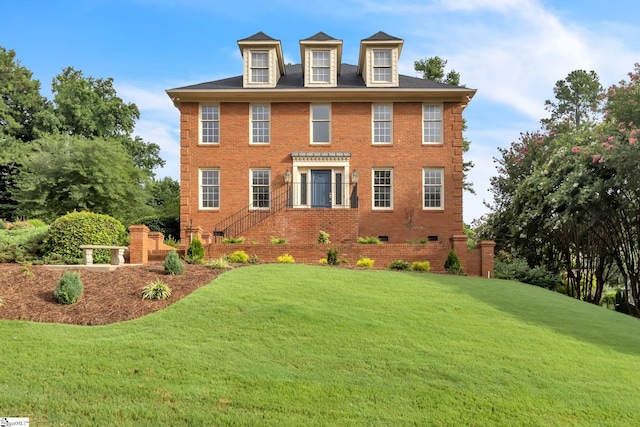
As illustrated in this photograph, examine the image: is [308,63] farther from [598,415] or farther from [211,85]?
[598,415]

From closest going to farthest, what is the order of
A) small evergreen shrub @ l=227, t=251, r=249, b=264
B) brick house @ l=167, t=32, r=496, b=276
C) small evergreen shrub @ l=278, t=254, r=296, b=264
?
small evergreen shrub @ l=227, t=251, r=249, b=264 → small evergreen shrub @ l=278, t=254, r=296, b=264 → brick house @ l=167, t=32, r=496, b=276

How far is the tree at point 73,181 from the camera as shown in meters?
29.6

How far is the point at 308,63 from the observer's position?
24328 mm

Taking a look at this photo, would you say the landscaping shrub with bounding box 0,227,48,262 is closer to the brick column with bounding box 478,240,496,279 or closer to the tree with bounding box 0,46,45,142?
the brick column with bounding box 478,240,496,279

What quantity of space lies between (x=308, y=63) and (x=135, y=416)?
19.4 m

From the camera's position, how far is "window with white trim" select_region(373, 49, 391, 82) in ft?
79.9

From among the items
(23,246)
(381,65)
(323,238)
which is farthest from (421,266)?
(23,246)

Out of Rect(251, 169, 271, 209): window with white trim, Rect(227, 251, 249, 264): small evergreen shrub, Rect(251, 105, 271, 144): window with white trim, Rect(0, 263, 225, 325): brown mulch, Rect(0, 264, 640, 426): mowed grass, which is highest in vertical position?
Rect(251, 105, 271, 144): window with white trim

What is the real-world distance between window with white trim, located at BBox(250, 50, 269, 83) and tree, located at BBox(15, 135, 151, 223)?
34.6ft

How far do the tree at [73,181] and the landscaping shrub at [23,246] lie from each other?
481 inches

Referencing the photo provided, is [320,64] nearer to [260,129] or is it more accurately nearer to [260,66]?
[260,66]

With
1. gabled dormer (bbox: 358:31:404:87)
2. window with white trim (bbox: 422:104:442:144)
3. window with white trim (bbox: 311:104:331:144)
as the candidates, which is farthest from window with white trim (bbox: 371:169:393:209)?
gabled dormer (bbox: 358:31:404:87)

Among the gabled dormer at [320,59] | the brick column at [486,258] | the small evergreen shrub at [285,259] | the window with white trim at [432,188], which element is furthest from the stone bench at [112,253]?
the window with white trim at [432,188]

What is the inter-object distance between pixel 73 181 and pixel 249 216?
12.1 meters
